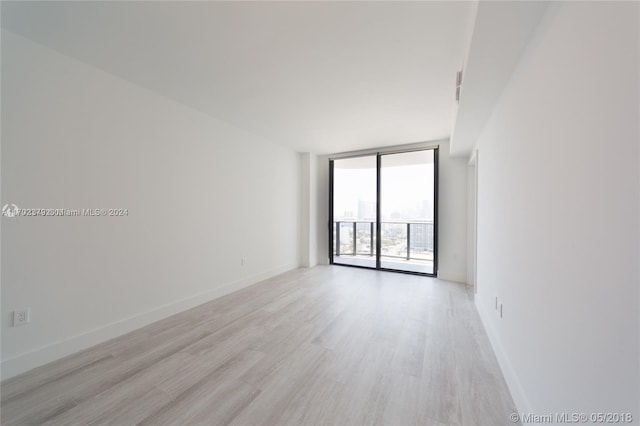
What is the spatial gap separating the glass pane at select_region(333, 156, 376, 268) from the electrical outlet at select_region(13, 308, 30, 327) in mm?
4558

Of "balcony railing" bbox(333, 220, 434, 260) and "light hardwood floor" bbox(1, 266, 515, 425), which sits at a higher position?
"balcony railing" bbox(333, 220, 434, 260)

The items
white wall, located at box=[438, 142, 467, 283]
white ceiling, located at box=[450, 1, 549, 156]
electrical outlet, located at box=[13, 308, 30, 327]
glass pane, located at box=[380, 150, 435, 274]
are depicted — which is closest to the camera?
white ceiling, located at box=[450, 1, 549, 156]

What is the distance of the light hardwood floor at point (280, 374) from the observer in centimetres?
143

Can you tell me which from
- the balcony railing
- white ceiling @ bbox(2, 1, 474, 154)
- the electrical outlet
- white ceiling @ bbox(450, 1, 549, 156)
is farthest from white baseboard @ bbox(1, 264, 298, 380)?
white ceiling @ bbox(450, 1, 549, 156)

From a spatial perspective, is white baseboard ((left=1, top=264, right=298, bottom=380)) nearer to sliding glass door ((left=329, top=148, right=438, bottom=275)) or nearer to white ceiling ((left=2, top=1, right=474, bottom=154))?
white ceiling ((left=2, top=1, right=474, bottom=154))

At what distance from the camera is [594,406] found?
2.63 ft

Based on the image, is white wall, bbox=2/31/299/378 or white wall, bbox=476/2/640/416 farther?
white wall, bbox=2/31/299/378

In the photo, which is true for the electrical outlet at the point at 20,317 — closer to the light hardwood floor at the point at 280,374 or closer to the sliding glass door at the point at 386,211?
the light hardwood floor at the point at 280,374

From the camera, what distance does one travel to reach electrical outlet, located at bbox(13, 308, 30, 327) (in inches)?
69.9

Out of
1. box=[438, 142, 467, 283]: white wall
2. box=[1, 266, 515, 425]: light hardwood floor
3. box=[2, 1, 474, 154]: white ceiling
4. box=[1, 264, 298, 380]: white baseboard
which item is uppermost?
box=[2, 1, 474, 154]: white ceiling

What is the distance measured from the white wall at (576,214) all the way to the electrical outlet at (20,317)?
130 inches

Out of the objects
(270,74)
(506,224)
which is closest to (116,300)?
(270,74)

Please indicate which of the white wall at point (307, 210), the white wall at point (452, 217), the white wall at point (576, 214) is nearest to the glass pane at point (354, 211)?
the white wall at point (307, 210)

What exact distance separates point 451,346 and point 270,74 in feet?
9.90
